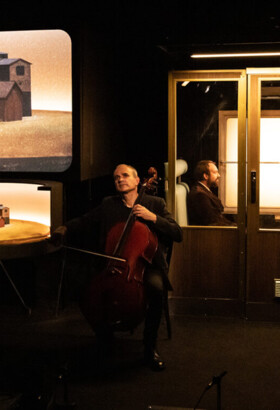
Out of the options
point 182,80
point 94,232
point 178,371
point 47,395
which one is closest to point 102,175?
point 94,232

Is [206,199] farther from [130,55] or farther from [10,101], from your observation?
[10,101]

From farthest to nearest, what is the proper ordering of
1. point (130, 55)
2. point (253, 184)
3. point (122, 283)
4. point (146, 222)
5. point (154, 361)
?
point (130, 55) < point (253, 184) < point (146, 222) < point (154, 361) < point (122, 283)

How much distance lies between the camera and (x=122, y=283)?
12.9 feet

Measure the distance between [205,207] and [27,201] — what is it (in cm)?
139

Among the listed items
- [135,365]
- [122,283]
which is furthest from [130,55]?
[135,365]

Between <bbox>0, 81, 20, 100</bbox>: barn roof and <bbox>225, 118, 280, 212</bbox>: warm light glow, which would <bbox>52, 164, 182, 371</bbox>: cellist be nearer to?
<bbox>225, 118, 280, 212</bbox>: warm light glow

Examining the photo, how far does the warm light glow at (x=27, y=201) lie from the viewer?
5.17 metres

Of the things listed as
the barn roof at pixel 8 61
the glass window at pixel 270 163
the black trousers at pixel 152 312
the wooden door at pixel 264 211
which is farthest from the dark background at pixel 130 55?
the black trousers at pixel 152 312

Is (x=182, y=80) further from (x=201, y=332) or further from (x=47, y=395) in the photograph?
(x=47, y=395)

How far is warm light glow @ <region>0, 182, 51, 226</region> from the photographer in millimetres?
5168

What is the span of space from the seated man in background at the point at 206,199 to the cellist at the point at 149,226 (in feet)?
2.17

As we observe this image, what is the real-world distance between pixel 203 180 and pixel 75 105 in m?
1.15

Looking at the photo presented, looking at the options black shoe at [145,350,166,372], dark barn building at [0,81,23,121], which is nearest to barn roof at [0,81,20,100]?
dark barn building at [0,81,23,121]

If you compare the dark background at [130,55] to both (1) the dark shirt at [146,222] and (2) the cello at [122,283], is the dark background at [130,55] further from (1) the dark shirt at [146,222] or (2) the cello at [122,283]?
(2) the cello at [122,283]
